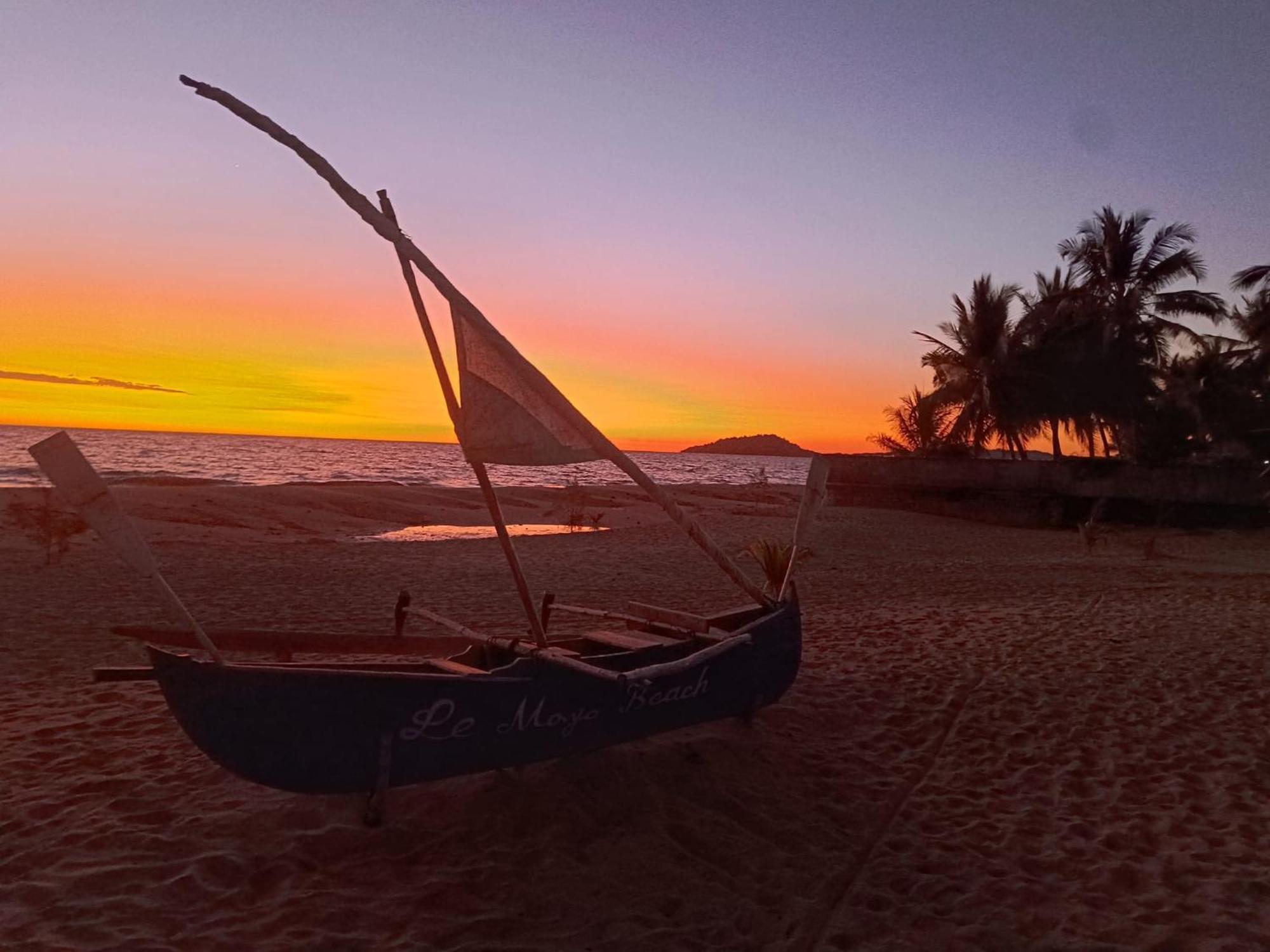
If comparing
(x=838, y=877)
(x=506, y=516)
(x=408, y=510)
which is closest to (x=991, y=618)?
A: (x=838, y=877)

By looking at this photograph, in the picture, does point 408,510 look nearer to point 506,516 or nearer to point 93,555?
point 506,516

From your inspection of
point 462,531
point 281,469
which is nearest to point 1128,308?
point 462,531

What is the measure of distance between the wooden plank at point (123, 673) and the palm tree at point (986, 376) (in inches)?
1196

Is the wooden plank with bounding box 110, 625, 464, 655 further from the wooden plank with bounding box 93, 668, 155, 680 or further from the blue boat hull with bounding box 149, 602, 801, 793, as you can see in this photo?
the blue boat hull with bounding box 149, 602, 801, 793

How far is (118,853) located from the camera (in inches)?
179

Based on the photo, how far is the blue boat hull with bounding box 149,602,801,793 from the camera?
4395mm

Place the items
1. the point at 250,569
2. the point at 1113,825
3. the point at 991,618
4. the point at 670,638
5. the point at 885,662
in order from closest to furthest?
the point at 1113,825, the point at 670,638, the point at 885,662, the point at 991,618, the point at 250,569

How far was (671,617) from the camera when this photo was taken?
23.2ft

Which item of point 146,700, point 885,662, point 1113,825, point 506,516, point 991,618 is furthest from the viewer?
point 506,516

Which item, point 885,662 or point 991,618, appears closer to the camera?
point 885,662

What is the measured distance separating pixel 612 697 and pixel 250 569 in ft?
38.9

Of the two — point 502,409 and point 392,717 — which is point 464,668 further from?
point 502,409

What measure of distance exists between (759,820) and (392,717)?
2.42 meters

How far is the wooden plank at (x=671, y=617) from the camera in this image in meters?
6.70
